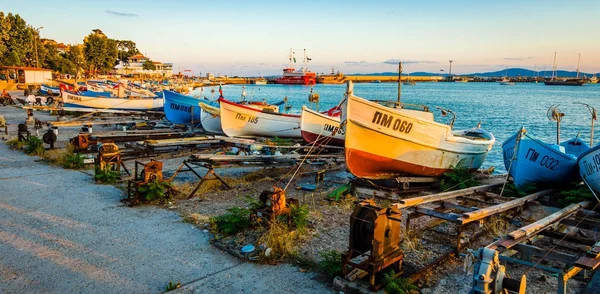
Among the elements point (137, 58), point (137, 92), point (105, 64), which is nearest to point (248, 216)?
point (137, 92)

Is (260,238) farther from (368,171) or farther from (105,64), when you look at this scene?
(105,64)

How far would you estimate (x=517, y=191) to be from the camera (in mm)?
10953

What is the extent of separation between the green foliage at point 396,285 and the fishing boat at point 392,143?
503cm

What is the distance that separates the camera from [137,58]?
13462 centimetres

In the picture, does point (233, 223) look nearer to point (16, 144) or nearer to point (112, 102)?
point (16, 144)

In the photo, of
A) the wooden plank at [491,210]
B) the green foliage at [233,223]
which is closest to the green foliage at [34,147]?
the green foliage at [233,223]

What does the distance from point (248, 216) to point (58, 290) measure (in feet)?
11.5

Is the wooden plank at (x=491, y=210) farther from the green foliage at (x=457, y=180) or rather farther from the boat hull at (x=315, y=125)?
the boat hull at (x=315, y=125)

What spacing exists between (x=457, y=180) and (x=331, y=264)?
23.7ft

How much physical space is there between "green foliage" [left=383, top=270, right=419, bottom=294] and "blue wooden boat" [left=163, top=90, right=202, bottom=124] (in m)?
19.4

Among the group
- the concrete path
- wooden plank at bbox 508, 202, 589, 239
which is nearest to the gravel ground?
the concrete path

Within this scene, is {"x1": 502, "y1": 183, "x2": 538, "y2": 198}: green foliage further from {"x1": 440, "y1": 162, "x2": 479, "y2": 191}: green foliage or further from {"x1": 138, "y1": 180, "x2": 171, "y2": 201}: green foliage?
{"x1": 138, "y1": 180, "x2": 171, "y2": 201}: green foliage

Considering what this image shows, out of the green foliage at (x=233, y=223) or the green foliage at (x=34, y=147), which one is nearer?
the green foliage at (x=233, y=223)

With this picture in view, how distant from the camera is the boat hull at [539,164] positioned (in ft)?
Answer: 35.4
